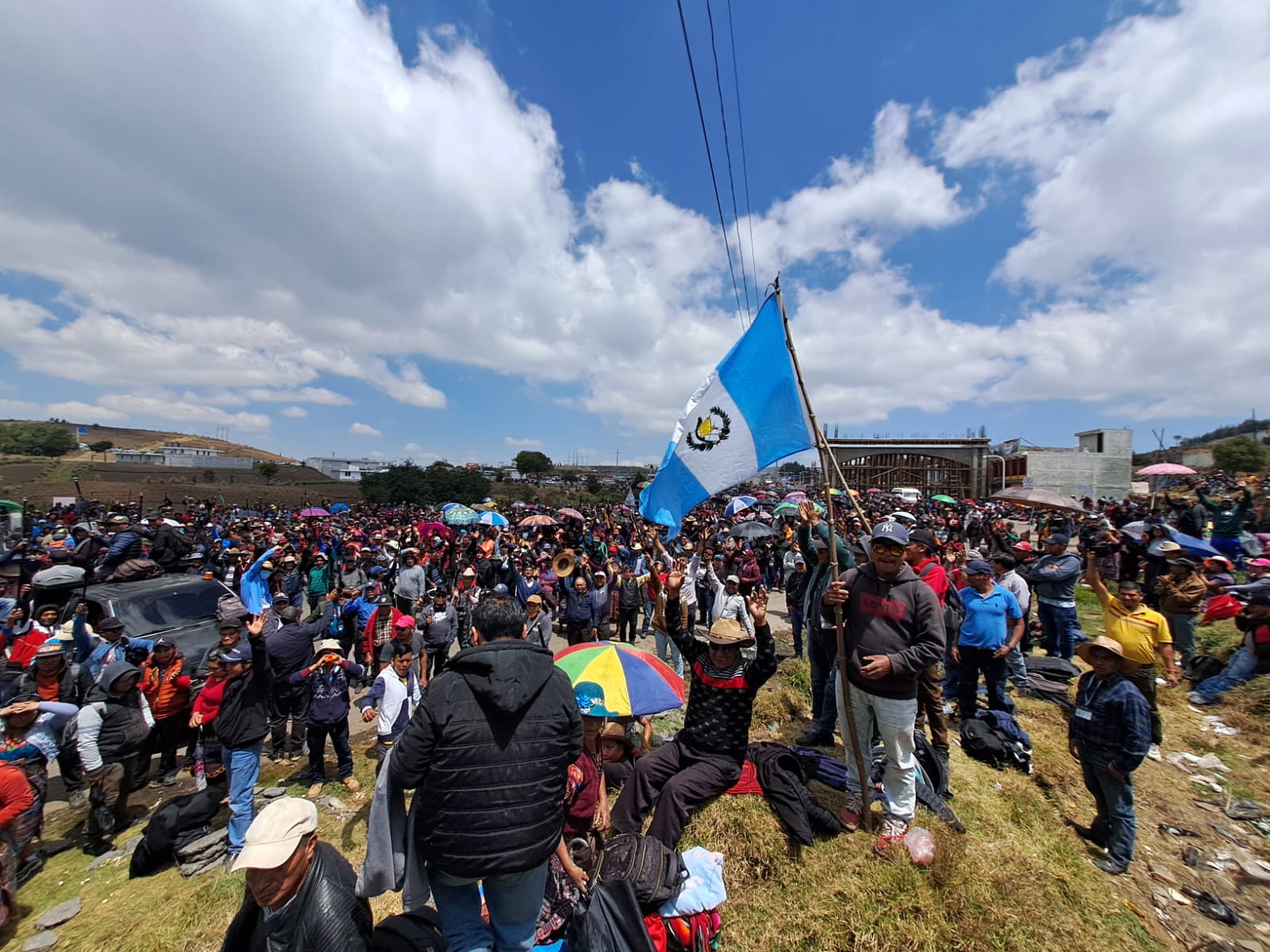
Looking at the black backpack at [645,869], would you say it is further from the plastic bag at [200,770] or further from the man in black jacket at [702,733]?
the plastic bag at [200,770]

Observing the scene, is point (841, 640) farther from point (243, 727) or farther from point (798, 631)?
point (798, 631)

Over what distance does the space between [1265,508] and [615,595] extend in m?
15.3

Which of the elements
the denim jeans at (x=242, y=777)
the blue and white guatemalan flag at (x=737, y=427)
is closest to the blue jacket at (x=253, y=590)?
the denim jeans at (x=242, y=777)

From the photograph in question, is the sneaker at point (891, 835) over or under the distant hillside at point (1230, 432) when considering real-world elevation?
under

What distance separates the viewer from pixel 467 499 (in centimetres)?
4278

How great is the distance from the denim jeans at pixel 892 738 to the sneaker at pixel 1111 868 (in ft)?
4.46

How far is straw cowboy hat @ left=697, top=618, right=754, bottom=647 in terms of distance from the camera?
3.72 m

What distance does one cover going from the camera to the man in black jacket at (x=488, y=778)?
6.57 ft

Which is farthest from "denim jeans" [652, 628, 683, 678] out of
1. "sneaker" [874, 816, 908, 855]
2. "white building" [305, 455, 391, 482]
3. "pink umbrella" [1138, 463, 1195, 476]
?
"white building" [305, 455, 391, 482]

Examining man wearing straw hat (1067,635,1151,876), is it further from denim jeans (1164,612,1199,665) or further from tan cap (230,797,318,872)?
denim jeans (1164,612,1199,665)

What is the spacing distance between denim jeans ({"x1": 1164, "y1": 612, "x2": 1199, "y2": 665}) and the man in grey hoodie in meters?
6.32

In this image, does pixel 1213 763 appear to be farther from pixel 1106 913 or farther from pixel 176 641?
pixel 176 641

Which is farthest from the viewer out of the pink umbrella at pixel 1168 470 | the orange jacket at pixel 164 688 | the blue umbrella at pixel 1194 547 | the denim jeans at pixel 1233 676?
the pink umbrella at pixel 1168 470

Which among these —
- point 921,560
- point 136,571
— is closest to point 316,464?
point 136,571
